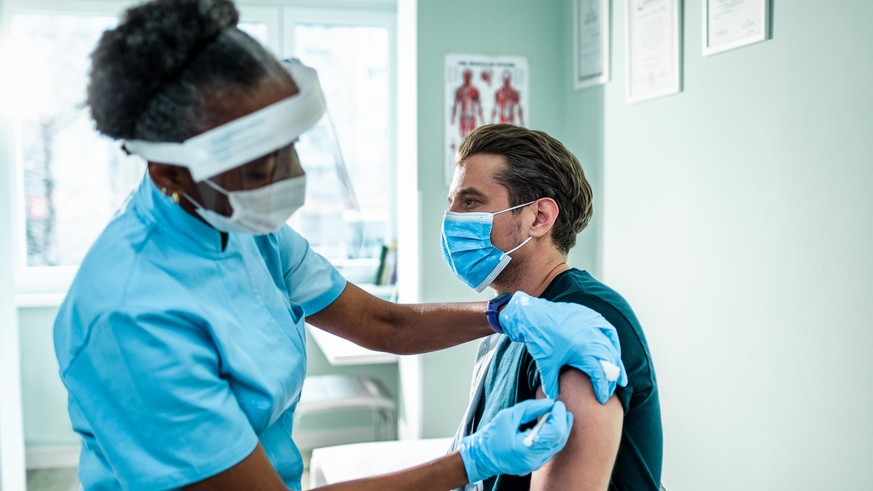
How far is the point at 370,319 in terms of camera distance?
144cm

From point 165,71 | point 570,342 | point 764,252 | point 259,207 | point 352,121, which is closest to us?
point 165,71

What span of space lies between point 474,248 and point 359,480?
0.62m

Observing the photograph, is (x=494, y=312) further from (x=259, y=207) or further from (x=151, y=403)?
(x=151, y=403)

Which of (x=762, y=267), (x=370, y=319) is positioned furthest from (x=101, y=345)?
(x=762, y=267)

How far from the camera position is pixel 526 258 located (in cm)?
149

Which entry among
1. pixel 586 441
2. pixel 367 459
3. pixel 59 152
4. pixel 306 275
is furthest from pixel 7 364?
pixel 586 441

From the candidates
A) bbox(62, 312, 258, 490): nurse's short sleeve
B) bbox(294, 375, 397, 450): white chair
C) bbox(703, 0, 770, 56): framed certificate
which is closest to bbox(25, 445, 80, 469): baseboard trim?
bbox(294, 375, 397, 450): white chair

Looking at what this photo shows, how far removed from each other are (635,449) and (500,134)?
0.67m

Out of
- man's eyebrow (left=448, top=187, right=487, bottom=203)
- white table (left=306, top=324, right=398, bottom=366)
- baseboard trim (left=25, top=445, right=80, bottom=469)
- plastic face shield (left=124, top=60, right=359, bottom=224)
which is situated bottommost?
baseboard trim (left=25, top=445, right=80, bottom=469)

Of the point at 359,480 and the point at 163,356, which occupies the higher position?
the point at 163,356

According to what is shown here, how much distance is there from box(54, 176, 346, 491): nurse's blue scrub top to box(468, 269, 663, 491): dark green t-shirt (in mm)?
435

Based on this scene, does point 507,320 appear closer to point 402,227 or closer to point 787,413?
point 787,413

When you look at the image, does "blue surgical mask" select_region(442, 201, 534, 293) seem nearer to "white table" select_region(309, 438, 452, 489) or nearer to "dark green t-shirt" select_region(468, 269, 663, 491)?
"dark green t-shirt" select_region(468, 269, 663, 491)

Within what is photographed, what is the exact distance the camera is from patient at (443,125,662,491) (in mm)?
1224
